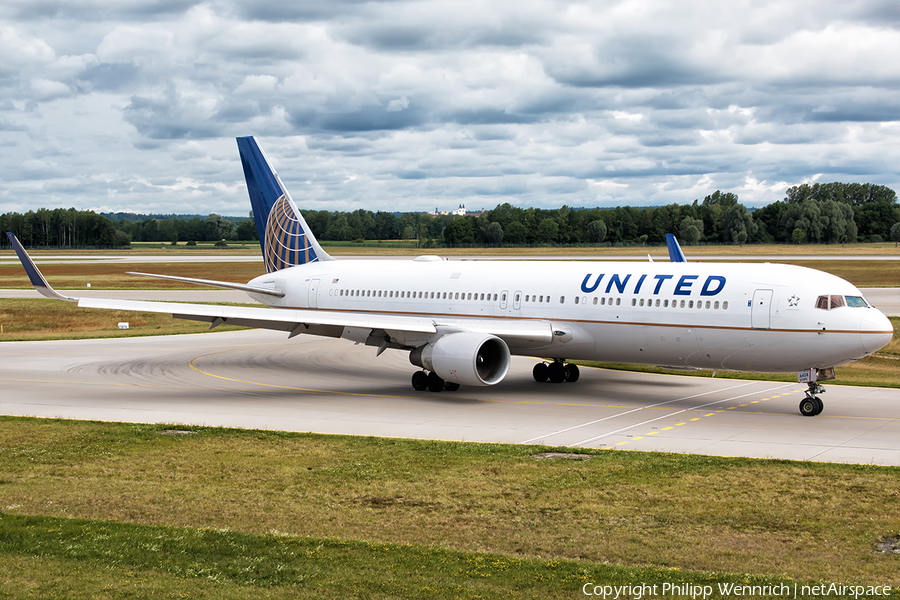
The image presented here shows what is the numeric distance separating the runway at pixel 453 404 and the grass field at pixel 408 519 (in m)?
2.21

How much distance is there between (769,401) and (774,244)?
Answer: 497 feet

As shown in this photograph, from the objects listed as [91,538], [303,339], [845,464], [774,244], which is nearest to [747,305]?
[845,464]

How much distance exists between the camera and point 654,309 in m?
24.5

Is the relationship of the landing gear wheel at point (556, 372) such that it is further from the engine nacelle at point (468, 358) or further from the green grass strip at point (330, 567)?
the green grass strip at point (330, 567)

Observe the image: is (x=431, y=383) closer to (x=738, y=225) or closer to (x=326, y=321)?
(x=326, y=321)

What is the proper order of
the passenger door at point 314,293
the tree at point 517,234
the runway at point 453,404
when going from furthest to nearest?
the tree at point 517,234
the passenger door at point 314,293
the runway at point 453,404

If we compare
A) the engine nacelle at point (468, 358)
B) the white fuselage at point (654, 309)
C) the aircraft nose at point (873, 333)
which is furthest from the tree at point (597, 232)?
the aircraft nose at point (873, 333)

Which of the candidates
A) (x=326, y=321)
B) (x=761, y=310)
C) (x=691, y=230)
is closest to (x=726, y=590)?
(x=761, y=310)

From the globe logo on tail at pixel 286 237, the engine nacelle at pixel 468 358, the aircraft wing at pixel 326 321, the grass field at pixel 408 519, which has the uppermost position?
the globe logo on tail at pixel 286 237

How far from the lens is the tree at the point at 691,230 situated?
162625 millimetres

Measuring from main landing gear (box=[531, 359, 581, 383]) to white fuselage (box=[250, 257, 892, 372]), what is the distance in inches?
86.8

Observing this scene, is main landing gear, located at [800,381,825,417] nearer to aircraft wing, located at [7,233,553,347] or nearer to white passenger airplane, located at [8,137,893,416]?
white passenger airplane, located at [8,137,893,416]

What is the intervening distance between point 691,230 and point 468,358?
146 metres

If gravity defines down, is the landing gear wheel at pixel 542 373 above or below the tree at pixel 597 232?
below
